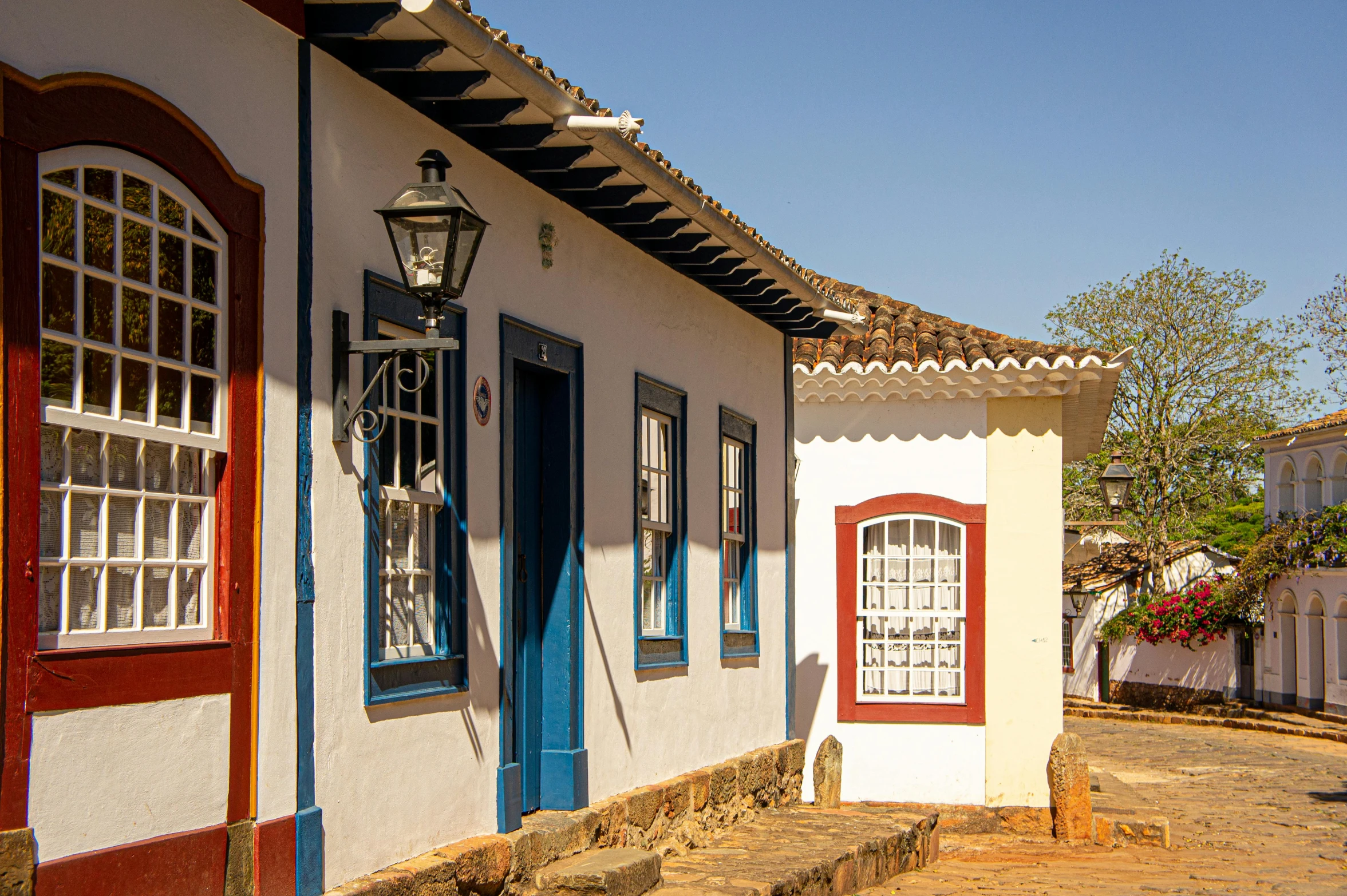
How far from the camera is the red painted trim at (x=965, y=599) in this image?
1289cm

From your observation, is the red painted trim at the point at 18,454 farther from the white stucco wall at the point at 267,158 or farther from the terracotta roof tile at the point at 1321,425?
the terracotta roof tile at the point at 1321,425

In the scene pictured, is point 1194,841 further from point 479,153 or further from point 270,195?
point 270,195

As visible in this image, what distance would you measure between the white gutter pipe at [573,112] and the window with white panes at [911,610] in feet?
12.9

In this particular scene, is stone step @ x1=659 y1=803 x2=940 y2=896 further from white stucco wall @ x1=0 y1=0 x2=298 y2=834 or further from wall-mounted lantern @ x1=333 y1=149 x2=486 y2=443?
wall-mounted lantern @ x1=333 y1=149 x2=486 y2=443

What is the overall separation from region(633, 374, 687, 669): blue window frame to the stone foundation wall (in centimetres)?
2543

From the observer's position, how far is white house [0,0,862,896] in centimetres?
407

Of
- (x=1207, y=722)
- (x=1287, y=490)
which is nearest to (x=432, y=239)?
(x=1207, y=722)

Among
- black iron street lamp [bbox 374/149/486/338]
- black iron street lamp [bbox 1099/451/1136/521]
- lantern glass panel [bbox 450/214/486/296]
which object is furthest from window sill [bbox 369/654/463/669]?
black iron street lamp [bbox 1099/451/1136/521]

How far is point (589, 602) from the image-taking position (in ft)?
26.5

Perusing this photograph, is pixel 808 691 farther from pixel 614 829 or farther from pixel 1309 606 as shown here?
pixel 1309 606

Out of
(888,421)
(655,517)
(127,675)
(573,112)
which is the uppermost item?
(573,112)

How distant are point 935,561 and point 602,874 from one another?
711cm

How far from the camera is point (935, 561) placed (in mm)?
13164

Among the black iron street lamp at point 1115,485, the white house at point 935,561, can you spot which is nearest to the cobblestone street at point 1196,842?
the white house at point 935,561
